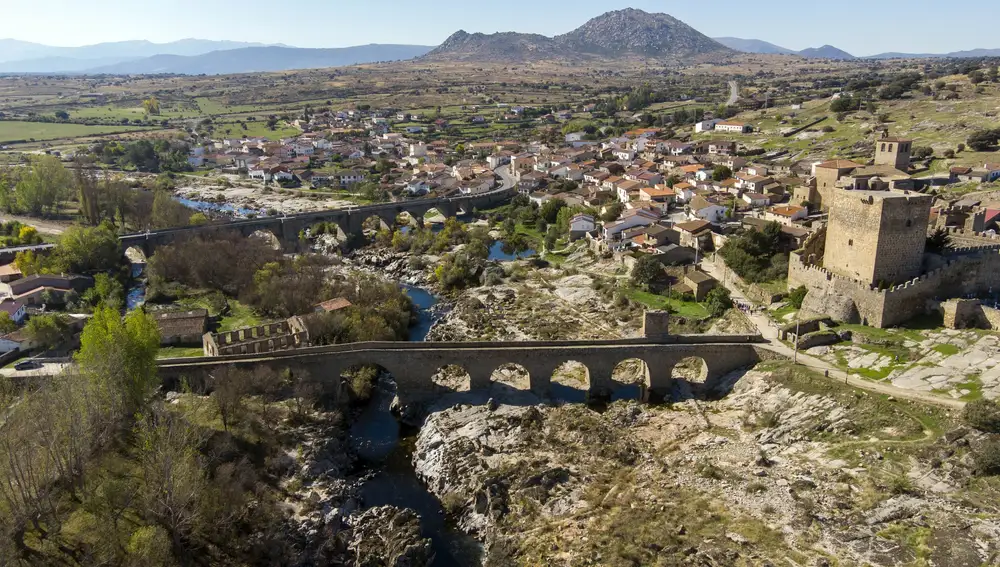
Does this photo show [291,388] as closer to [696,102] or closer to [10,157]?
[10,157]

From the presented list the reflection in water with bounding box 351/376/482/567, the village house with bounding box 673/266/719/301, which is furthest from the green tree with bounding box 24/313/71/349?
the village house with bounding box 673/266/719/301

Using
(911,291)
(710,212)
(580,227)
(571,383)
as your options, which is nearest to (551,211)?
(580,227)

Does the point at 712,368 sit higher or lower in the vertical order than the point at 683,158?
lower

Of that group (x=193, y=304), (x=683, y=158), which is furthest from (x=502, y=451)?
(x=683, y=158)

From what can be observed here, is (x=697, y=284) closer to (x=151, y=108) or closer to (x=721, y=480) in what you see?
(x=721, y=480)

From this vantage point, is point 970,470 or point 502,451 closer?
point 970,470

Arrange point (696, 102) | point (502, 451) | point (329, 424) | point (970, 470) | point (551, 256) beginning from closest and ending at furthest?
1. point (970, 470)
2. point (502, 451)
3. point (329, 424)
4. point (551, 256)
5. point (696, 102)
